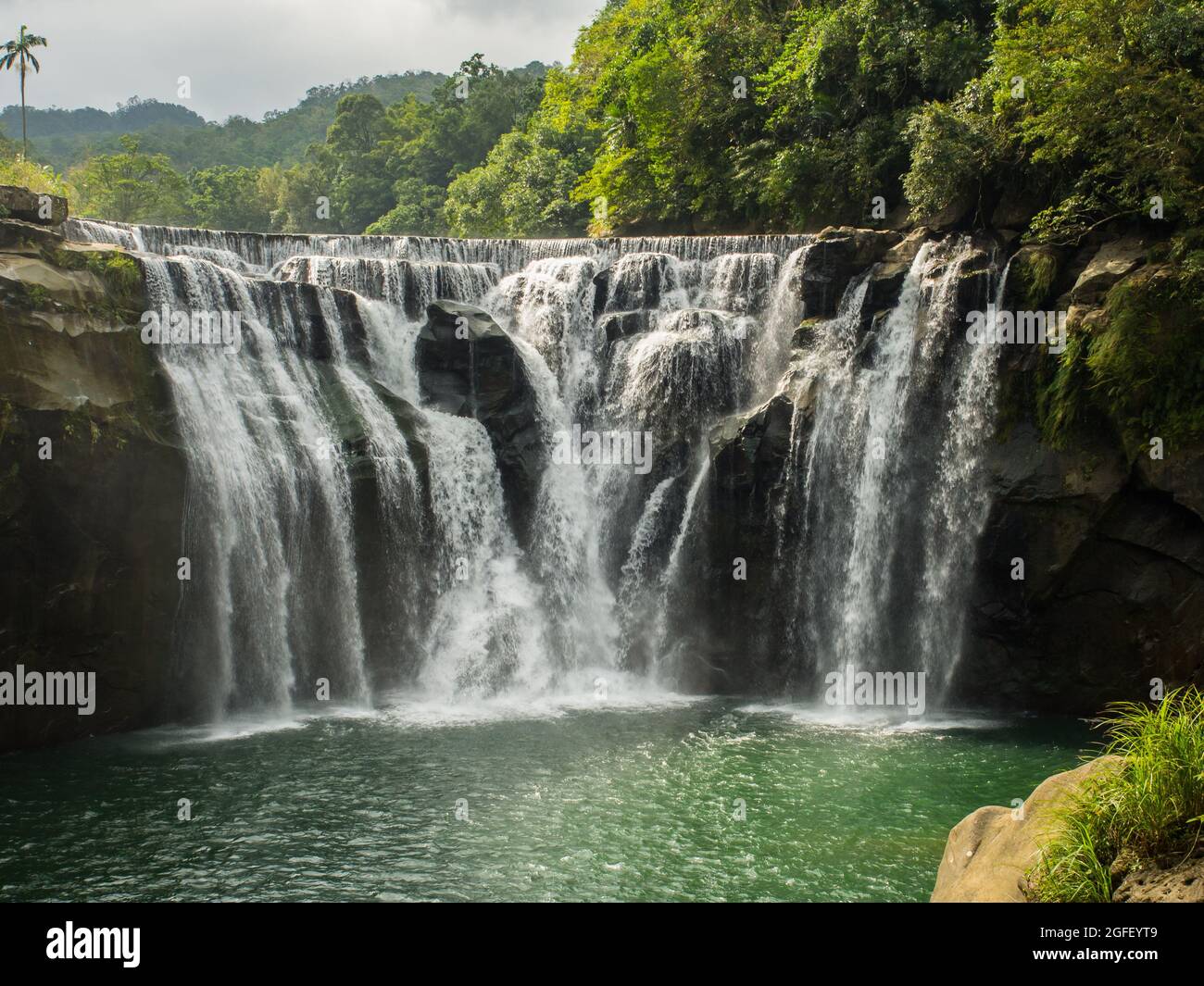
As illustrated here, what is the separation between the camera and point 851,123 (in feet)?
89.4

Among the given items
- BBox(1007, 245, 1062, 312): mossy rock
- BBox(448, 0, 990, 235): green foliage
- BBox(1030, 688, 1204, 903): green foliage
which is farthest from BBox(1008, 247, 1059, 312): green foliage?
BBox(1030, 688, 1204, 903): green foliage

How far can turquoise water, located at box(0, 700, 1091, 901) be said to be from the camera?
11102 millimetres

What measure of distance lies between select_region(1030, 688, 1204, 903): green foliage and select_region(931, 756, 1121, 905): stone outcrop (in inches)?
8.1

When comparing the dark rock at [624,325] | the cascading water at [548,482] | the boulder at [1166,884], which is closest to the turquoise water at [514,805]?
the cascading water at [548,482]

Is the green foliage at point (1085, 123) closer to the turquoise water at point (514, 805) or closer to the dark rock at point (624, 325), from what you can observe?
the dark rock at point (624, 325)

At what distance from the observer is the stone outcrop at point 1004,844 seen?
7750 mm

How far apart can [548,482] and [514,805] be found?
9.36 m

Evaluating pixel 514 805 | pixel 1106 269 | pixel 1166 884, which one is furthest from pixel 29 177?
pixel 1166 884

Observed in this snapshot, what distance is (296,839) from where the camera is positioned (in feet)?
39.9

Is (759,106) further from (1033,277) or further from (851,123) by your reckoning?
(1033,277)

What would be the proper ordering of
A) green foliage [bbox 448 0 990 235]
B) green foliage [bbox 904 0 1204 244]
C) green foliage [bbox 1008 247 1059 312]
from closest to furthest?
green foliage [bbox 904 0 1204 244], green foliage [bbox 1008 247 1059 312], green foliage [bbox 448 0 990 235]

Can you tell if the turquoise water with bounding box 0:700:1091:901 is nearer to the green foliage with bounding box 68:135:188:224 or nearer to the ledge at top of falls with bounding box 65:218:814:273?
the ledge at top of falls with bounding box 65:218:814:273

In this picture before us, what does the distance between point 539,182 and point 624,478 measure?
75.9 feet
